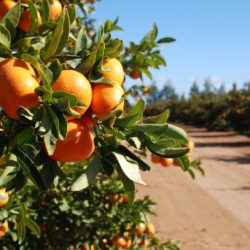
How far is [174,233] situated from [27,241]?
371 centimetres

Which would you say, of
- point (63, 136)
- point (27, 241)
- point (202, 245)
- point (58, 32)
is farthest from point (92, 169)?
point (202, 245)

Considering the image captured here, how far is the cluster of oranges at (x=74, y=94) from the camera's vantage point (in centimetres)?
92

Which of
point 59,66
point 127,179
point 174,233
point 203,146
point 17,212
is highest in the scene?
point 59,66

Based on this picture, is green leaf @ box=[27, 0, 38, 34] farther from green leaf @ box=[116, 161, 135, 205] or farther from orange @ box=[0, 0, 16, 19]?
green leaf @ box=[116, 161, 135, 205]

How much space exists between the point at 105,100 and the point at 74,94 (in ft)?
0.30

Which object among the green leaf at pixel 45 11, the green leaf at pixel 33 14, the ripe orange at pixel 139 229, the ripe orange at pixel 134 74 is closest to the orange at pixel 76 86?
the green leaf at pixel 33 14

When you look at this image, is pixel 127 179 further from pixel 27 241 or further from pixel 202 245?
pixel 202 245

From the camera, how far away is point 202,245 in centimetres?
593

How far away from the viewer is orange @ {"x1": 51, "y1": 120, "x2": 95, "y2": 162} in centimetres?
100

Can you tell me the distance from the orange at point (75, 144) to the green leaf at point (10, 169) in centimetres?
9

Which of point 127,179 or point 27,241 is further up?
point 127,179

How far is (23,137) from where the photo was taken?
3.27ft

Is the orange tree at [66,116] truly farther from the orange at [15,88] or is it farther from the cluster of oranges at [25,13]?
the cluster of oranges at [25,13]

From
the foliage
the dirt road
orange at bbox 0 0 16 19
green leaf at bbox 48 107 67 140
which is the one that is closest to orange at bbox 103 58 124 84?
green leaf at bbox 48 107 67 140
